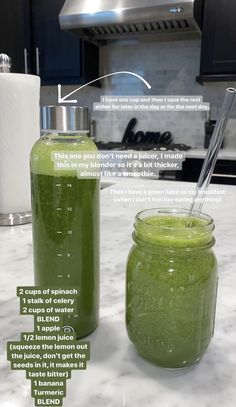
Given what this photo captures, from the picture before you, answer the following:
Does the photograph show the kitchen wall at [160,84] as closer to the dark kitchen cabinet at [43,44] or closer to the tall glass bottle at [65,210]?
the dark kitchen cabinet at [43,44]

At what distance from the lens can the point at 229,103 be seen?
376mm

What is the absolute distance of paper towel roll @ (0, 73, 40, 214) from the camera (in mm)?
823

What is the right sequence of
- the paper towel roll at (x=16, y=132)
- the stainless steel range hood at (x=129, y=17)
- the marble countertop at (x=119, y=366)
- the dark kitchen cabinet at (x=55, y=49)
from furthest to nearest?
1. the dark kitchen cabinet at (x=55, y=49)
2. the stainless steel range hood at (x=129, y=17)
3. the paper towel roll at (x=16, y=132)
4. the marble countertop at (x=119, y=366)

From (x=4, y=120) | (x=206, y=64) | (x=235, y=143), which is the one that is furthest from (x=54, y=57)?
(x=4, y=120)

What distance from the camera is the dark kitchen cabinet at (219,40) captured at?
227 cm

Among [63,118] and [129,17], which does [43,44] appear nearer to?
[129,17]

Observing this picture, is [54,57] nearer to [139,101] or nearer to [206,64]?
[206,64]

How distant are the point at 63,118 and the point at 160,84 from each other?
99.7 inches

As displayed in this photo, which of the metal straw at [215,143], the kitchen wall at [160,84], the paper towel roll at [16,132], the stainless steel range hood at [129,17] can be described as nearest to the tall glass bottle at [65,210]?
the metal straw at [215,143]
